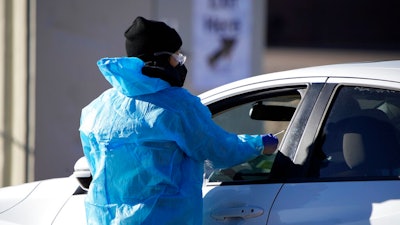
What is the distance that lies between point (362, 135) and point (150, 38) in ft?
3.16

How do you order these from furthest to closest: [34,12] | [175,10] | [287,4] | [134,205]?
[287,4] < [175,10] < [34,12] < [134,205]

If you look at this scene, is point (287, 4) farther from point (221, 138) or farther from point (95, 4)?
point (221, 138)

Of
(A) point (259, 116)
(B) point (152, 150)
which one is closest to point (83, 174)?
(B) point (152, 150)

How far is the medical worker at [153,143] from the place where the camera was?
11.3 ft

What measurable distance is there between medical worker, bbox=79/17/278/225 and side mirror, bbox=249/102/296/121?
1.25 ft

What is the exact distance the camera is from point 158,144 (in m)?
3.46

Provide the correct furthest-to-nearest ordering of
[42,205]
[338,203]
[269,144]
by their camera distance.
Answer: [42,205], [269,144], [338,203]

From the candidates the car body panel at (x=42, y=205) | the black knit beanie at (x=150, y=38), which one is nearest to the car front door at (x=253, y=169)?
the black knit beanie at (x=150, y=38)

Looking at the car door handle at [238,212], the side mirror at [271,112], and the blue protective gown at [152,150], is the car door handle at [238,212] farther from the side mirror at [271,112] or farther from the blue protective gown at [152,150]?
the side mirror at [271,112]

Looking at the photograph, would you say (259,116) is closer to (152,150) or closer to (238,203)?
(238,203)

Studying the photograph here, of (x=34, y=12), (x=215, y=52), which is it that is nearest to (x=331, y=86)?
(x=34, y=12)

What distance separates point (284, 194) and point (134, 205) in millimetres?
603

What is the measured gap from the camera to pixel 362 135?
3.51 metres

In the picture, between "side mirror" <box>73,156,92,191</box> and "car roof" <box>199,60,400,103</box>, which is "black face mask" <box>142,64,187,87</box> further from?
"side mirror" <box>73,156,92,191</box>
